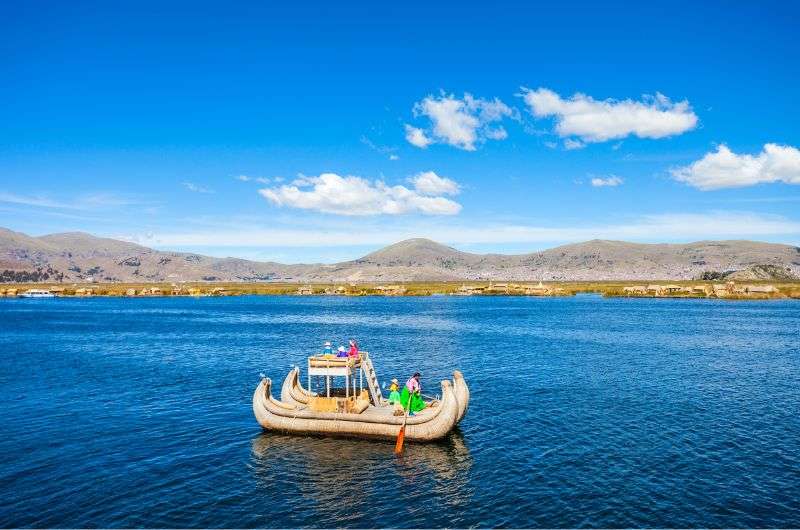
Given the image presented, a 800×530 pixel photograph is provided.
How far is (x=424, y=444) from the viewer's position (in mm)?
31734

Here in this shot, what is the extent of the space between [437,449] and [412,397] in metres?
3.77

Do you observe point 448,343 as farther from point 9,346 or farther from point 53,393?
point 9,346

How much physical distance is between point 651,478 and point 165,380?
138 feet

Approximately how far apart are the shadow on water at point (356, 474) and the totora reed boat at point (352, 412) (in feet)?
2.41

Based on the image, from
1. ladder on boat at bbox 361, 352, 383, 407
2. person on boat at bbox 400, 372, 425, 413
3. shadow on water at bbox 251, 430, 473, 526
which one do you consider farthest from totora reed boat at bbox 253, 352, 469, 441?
person on boat at bbox 400, 372, 425, 413

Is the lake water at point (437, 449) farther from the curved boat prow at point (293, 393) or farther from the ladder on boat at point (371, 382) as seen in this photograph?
the ladder on boat at point (371, 382)

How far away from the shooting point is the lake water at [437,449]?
75.7ft

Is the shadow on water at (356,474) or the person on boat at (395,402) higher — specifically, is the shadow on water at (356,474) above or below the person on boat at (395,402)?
below

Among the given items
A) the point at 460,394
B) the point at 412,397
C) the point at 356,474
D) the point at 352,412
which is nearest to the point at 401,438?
the point at 412,397

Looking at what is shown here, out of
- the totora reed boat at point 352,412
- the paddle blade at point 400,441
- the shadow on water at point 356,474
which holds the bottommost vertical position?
the shadow on water at point 356,474

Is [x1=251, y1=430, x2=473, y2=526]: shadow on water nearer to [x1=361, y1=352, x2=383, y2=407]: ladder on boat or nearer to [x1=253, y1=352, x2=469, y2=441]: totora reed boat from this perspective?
[x1=253, y1=352, x2=469, y2=441]: totora reed boat

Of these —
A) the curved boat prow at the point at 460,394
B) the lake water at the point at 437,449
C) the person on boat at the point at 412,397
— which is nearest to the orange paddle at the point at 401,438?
the person on boat at the point at 412,397

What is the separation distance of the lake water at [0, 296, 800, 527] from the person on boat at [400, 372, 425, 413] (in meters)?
2.38

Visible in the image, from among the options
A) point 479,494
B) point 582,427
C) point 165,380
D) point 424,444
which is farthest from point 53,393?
point 582,427
